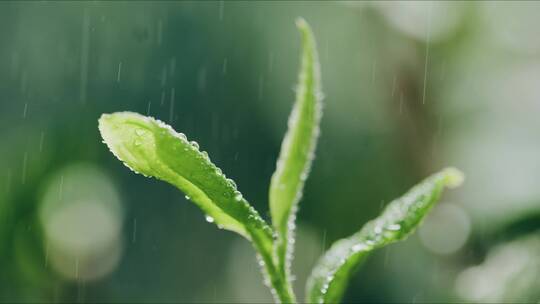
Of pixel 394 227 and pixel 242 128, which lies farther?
pixel 242 128

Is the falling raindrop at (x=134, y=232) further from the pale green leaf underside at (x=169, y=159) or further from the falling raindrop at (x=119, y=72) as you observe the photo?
the pale green leaf underside at (x=169, y=159)

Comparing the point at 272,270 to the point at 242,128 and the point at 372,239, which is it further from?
the point at 242,128

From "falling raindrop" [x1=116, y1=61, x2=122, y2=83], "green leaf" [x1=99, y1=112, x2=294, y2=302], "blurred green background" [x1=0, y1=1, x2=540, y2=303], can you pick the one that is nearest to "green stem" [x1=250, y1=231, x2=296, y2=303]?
"green leaf" [x1=99, y1=112, x2=294, y2=302]

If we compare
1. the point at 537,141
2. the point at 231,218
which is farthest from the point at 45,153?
the point at 231,218

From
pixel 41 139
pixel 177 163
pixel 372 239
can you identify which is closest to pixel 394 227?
pixel 372 239

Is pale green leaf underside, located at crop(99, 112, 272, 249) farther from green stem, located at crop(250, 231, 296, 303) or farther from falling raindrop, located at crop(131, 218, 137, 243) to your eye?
falling raindrop, located at crop(131, 218, 137, 243)

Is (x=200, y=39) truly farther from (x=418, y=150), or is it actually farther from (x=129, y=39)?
(x=418, y=150)
